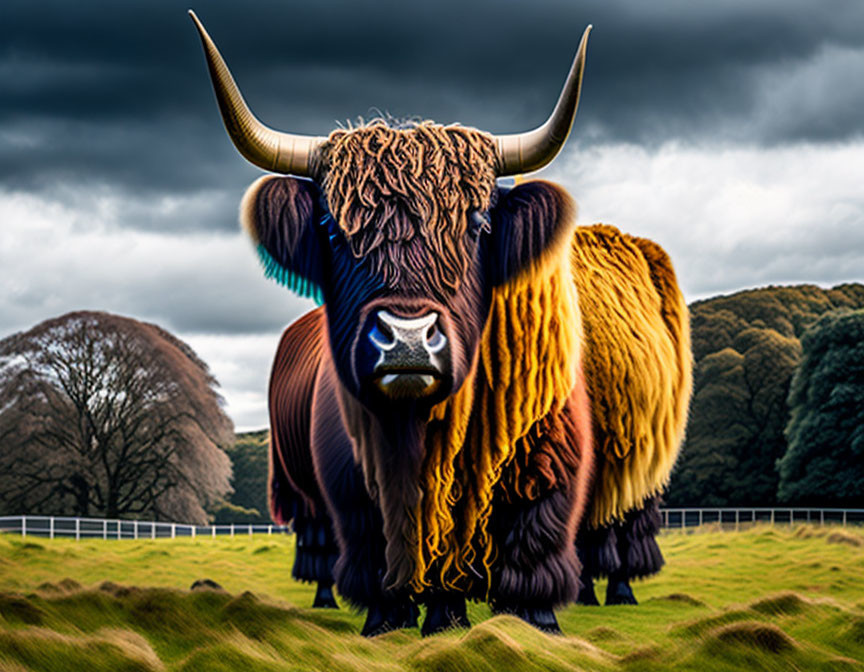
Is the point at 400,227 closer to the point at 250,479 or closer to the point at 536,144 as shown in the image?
the point at 536,144

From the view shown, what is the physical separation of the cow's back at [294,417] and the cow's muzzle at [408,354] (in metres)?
3.06

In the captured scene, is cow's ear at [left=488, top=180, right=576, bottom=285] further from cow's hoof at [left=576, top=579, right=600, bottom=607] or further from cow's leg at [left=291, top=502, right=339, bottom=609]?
cow's hoof at [left=576, top=579, right=600, bottom=607]

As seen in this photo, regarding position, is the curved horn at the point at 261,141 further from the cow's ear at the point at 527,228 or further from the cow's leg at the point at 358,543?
the cow's leg at the point at 358,543

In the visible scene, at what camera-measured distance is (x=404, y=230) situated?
4469 millimetres

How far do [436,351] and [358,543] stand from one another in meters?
1.81

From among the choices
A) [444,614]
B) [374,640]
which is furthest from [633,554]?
[374,640]

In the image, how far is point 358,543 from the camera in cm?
544

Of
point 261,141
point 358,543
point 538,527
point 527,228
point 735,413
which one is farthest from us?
point 735,413

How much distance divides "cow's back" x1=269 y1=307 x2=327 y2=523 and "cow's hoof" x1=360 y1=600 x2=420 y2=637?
210cm

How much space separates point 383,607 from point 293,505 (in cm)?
327

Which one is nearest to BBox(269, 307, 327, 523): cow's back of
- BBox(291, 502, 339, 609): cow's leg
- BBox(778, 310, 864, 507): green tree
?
BBox(291, 502, 339, 609): cow's leg

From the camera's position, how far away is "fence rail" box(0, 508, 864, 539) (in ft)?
63.3

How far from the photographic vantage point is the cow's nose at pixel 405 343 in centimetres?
404

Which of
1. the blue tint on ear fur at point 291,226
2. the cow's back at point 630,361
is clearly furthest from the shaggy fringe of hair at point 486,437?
the cow's back at point 630,361
